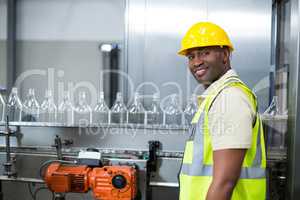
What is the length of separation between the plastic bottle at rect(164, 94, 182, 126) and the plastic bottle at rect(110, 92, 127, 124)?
303 millimetres

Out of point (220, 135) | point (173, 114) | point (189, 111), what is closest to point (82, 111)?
point (173, 114)

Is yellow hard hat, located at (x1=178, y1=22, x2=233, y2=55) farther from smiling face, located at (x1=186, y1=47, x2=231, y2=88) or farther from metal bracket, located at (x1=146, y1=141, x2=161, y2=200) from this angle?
metal bracket, located at (x1=146, y1=141, x2=161, y2=200)

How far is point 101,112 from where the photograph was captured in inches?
80.5

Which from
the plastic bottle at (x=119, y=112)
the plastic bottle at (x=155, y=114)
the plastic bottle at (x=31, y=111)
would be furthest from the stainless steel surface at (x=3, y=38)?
the plastic bottle at (x=155, y=114)

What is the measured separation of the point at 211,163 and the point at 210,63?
0.38m

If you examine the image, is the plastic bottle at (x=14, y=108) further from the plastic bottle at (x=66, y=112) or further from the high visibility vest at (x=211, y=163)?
the high visibility vest at (x=211, y=163)

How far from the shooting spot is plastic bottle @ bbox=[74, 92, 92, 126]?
6.68 ft

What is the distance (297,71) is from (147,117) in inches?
39.5

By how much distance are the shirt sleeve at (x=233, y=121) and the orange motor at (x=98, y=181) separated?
0.65 meters

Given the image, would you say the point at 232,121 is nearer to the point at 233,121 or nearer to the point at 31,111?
the point at 233,121

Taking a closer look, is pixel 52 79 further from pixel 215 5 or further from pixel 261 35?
pixel 261 35

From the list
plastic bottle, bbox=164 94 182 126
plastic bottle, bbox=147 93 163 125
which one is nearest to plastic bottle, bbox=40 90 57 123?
plastic bottle, bbox=147 93 163 125

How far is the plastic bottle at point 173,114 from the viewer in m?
1.97

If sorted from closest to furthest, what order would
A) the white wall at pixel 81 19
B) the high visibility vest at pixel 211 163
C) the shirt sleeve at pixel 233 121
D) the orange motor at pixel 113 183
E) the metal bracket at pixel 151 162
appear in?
the shirt sleeve at pixel 233 121 < the high visibility vest at pixel 211 163 < the orange motor at pixel 113 183 < the metal bracket at pixel 151 162 < the white wall at pixel 81 19
